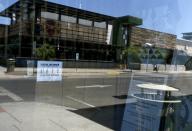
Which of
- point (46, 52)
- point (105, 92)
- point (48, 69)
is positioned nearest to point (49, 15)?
point (46, 52)

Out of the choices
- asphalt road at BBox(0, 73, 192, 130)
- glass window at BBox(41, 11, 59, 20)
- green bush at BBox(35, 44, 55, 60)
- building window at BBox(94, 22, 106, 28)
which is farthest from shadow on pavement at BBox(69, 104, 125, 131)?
glass window at BBox(41, 11, 59, 20)

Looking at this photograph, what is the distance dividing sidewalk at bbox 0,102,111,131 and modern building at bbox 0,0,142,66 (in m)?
0.97

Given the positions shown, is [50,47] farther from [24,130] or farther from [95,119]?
[95,119]

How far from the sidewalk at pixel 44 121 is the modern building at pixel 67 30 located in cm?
97

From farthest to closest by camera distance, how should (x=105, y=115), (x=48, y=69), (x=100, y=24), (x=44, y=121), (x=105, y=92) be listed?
(x=105, y=92) < (x=105, y=115) < (x=44, y=121) < (x=48, y=69) < (x=100, y=24)

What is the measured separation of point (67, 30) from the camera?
3100 mm

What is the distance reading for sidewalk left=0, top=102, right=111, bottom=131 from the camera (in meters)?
3.93

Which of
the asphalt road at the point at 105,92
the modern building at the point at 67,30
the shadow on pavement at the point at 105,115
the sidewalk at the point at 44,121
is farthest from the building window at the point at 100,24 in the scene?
the sidewalk at the point at 44,121

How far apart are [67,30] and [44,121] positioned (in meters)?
1.63

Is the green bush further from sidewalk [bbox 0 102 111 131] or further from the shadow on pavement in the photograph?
the shadow on pavement

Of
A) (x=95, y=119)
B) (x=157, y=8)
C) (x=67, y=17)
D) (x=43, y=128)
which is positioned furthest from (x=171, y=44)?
(x=95, y=119)

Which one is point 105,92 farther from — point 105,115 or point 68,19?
point 68,19

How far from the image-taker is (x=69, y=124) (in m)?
4.11

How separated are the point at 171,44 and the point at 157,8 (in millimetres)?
333
